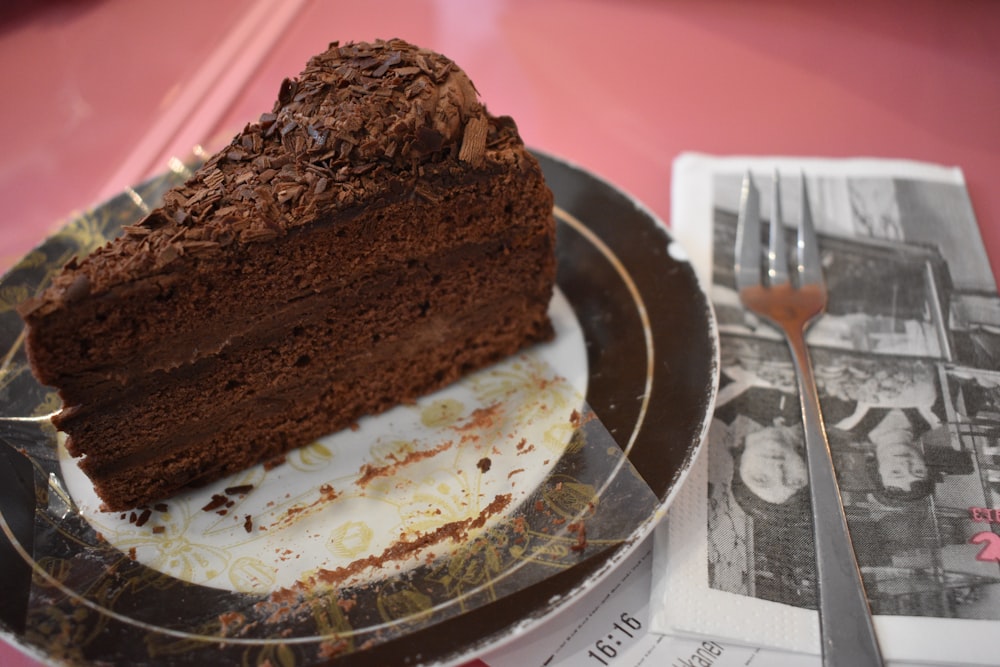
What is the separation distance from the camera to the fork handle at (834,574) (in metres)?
1.45

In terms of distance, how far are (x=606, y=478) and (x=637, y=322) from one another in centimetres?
58

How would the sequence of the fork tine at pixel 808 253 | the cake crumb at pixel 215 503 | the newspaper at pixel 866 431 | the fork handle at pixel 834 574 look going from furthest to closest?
the fork tine at pixel 808 253 → the cake crumb at pixel 215 503 → the newspaper at pixel 866 431 → the fork handle at pixel 834 574

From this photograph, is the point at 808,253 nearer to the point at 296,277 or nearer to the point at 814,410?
the point at 814,410

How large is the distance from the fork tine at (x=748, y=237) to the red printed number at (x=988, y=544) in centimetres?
94

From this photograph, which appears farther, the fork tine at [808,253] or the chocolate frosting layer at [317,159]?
the fork tine at [808,253]

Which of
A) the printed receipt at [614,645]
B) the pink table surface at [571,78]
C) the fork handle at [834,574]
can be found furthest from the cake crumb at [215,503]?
the fork handle at [834,574]

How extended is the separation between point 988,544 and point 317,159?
1.82m

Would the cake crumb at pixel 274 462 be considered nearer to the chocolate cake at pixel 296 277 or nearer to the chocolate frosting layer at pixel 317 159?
the chocolate cake at pixel 296 277

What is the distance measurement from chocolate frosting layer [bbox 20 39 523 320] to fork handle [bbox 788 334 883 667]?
1082mm

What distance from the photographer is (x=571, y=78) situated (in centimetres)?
326

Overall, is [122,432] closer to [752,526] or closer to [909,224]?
[752,526]

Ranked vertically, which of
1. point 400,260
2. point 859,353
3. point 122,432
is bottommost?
point 122,432

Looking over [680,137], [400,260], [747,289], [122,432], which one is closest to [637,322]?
[747,289]

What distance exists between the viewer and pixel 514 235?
2016 millimetres
